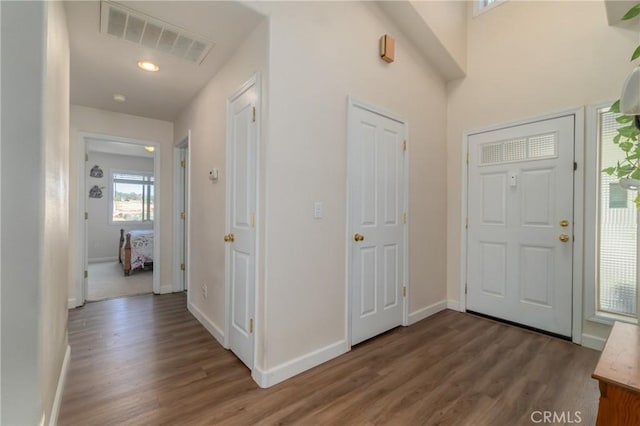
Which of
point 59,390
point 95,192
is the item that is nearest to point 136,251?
point 95,192

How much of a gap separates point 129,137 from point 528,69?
15.8 ft

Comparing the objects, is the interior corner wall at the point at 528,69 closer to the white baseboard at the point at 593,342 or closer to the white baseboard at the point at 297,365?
the white baseboard at the point at 593,342

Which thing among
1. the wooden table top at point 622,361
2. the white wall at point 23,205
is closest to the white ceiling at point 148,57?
the white wall at point 23,205

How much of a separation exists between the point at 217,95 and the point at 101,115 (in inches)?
80.0

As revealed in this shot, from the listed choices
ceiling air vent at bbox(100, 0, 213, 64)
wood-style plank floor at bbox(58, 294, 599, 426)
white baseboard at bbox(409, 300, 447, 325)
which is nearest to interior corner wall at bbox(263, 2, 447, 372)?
wood-style plank floor at bbox(58, 294, 599, 426)

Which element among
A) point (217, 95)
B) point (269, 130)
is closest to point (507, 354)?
point (269, 130)

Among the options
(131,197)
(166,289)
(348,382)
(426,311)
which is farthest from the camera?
(131,197)

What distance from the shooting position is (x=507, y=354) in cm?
231

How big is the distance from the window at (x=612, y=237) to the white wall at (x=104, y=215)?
8535 millimetres

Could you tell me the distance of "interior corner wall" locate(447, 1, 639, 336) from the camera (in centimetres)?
246

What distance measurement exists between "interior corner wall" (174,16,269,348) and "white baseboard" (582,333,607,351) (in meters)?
2.91

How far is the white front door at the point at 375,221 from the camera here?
7.91ft

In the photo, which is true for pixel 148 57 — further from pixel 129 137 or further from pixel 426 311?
pixel 426 311

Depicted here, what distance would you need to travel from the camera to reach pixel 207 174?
9.51 ft
